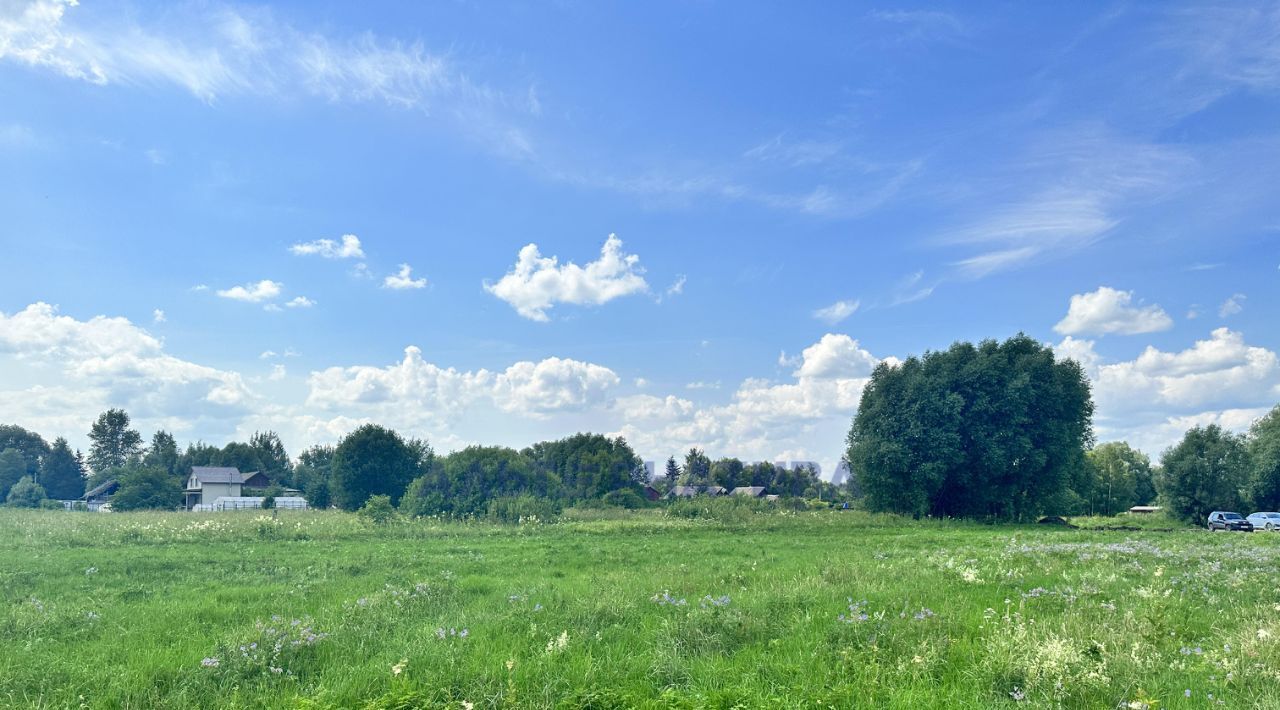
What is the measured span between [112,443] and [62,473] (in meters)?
13.0

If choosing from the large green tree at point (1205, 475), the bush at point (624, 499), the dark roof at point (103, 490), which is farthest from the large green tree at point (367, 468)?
the large green tree at point (1205, 475)

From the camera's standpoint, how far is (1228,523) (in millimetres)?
47156

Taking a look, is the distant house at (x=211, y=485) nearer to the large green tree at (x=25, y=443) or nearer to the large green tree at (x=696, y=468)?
the large green tree at (x=25, y=443)

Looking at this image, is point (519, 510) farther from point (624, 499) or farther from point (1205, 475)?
point (1205, 475)

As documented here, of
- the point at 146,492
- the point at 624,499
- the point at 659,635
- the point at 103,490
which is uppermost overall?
the point at 659,635

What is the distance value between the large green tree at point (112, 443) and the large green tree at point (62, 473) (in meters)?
6.21

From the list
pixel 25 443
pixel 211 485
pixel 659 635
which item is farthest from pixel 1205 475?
pixel 25 443

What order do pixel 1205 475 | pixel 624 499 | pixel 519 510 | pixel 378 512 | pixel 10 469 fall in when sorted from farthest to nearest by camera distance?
pixel 10 469 < pixel 624 499 < pixel 1205 475 < pixel 519 510 < pixel 378 512

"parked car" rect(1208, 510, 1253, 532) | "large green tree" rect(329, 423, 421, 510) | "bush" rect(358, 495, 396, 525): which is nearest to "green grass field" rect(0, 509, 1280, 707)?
"bush" rect(358, 495, 396, 525)

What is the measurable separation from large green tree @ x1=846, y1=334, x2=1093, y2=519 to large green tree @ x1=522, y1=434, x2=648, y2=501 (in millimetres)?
27042

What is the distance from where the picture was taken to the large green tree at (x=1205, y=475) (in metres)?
58.7

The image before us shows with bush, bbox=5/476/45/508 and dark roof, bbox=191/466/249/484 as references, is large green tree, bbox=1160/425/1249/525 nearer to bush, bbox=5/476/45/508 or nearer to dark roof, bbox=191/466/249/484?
dark roof, bbox=191/466/249/484

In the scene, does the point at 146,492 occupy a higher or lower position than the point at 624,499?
higher

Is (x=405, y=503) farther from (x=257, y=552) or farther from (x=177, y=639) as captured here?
(x=177, y=639)
